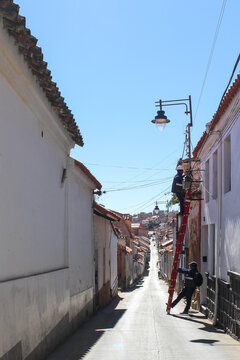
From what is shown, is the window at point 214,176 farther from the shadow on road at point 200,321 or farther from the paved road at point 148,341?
the paved road at point 148,341

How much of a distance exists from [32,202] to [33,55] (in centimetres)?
233

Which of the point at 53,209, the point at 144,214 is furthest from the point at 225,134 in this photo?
the point at 144,214

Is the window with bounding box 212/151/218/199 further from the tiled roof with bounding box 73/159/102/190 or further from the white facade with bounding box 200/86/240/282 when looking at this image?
the tiled roof with bounding box 73/159/102/190


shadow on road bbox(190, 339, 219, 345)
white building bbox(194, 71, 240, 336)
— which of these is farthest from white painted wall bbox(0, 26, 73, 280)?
white building bbox(194, 71, 240, 336)

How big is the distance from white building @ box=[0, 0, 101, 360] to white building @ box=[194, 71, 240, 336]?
349 centimetres

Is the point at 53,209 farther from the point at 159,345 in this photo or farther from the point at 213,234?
the point at 213,234

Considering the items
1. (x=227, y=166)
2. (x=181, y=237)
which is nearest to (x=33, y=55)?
(x=227, y=166)

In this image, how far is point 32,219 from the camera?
7.30 meters

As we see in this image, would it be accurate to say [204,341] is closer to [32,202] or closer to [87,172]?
[32,202]

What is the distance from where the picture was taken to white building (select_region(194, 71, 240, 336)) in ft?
32.6

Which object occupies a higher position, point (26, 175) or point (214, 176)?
point (214, 176)

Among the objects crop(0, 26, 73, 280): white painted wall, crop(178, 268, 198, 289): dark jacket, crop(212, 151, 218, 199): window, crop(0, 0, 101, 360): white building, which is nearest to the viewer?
crop(0, 0, 101, 360): white building

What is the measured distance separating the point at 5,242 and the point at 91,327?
244 inches

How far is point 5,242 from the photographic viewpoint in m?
5.91
